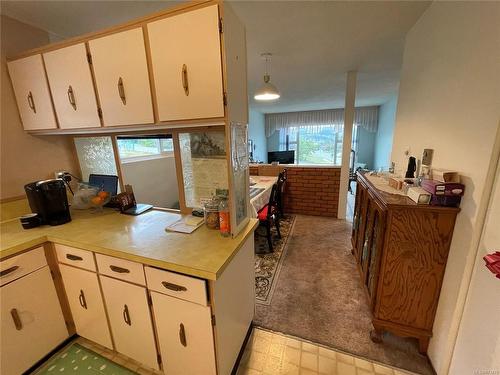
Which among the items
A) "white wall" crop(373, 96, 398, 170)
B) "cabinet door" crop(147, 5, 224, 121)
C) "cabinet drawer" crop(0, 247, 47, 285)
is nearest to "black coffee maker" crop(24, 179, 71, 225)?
"cabinet drawer" crop(0, 247, 47, 285)

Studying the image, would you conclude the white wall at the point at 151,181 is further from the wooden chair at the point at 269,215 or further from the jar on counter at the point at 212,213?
the wooden chair at the point at 269,215

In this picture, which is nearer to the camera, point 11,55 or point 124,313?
point 124,313

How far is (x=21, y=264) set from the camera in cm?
123

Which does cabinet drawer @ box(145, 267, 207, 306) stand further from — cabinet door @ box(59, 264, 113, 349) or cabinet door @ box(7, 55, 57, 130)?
cabinet door @ box(7, 55, 57, 130)

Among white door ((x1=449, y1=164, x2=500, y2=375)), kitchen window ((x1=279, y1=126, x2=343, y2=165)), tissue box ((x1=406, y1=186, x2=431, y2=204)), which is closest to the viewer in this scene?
white door ((x1=449, y1=164, x2=500, y2=375))

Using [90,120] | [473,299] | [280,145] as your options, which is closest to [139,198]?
[90,120]

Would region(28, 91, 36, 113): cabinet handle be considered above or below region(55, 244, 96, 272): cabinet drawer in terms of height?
above

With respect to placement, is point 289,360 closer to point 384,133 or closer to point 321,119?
point 384,133

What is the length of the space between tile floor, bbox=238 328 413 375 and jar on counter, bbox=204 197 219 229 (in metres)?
0.94

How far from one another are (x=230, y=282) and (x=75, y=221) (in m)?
1.32

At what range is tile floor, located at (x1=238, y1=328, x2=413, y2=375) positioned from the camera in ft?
4.33

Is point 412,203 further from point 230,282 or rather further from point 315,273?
point 315,273

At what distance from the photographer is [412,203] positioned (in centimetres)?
125

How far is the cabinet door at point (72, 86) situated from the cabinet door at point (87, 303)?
100cm
